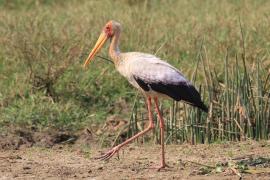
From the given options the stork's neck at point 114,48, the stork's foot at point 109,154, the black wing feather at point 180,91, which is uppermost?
the stork's neck at point 114,48

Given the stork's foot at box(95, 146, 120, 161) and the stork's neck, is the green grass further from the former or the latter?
the stork's foot at box(95, 146, 120, 161)

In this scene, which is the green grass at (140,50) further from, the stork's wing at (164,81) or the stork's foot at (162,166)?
the stork's foot at (162,166)

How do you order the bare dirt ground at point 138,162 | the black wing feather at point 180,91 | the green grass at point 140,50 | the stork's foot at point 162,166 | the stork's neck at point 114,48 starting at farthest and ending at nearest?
1. the green grass at point 140,50
2. the stork's neck at point 114,48
3. the black wing feather at point 180,91
4. the stork's foot at point 162,166
5. the bare dirt ground at point 138,162

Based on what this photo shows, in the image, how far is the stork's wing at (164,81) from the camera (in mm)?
6445

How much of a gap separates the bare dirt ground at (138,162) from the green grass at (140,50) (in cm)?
33

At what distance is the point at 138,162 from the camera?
21.0ft

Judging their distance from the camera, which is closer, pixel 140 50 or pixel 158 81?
pixel 158 81

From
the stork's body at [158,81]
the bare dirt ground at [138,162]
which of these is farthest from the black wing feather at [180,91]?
the bare dirt ground at [138,162]

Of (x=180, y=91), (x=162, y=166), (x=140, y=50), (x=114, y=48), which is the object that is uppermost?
(x=140, y=50)

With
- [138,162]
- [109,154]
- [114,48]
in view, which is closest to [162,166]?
[138,162]

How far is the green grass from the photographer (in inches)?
285

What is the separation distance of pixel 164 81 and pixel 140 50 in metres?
2.89

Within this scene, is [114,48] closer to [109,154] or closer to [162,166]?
[109,154]

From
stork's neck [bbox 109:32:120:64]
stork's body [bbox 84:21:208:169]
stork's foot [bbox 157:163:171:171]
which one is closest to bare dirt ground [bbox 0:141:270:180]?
stork's foot [bbox 157:163:171:171]
